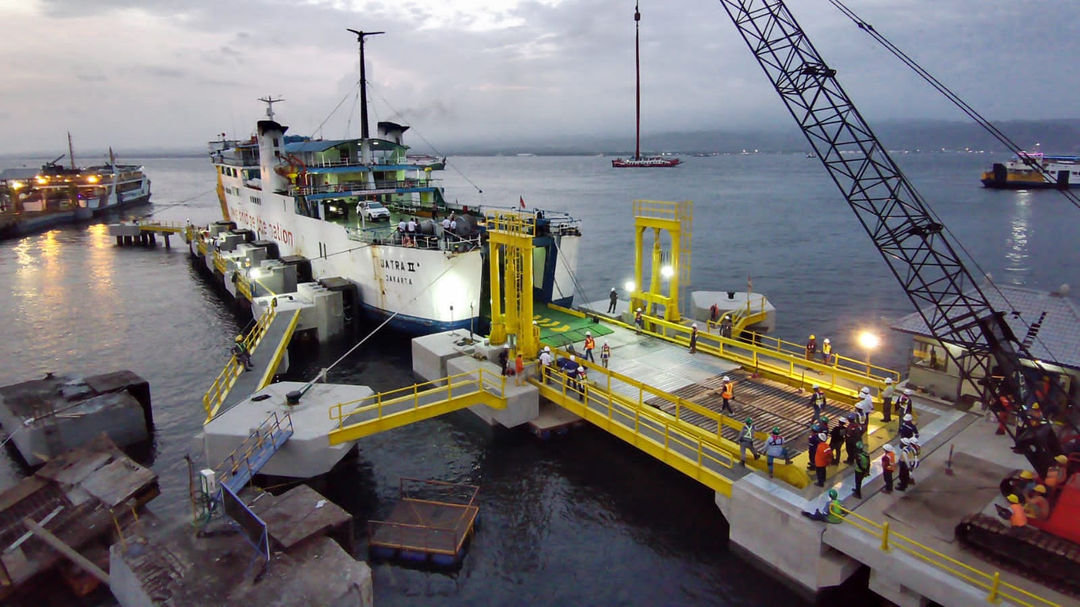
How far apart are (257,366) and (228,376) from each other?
1.66m

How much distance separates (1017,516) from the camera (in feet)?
44.7

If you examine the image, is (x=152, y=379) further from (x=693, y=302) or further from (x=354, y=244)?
(x=693, y=302)

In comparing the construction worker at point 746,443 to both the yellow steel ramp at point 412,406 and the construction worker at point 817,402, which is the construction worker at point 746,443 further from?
Result: the yellow steel ramp at point 412,406

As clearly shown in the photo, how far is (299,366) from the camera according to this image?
3288 centimetres

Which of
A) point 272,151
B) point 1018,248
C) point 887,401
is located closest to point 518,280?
point 887,401

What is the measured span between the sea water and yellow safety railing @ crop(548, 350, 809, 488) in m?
2.14

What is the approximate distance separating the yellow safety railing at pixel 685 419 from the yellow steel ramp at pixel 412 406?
2.49m

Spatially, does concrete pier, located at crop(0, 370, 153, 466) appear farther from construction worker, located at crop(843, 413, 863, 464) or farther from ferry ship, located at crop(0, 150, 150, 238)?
ferry ship, located at crop(0, 150, 150, 238)

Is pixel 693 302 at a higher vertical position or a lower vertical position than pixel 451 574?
higher

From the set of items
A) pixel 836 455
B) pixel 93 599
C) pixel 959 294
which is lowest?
pixel 93 599

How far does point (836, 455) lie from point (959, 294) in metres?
6.91

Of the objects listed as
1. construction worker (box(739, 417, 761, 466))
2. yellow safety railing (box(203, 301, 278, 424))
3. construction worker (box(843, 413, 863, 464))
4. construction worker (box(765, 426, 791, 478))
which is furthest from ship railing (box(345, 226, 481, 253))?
construction worker (box(843, 413, 863, 464))

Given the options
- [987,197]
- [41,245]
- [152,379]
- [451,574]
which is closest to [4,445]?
[152,379]

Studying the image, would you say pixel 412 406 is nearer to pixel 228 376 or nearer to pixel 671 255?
pixel 228 376
